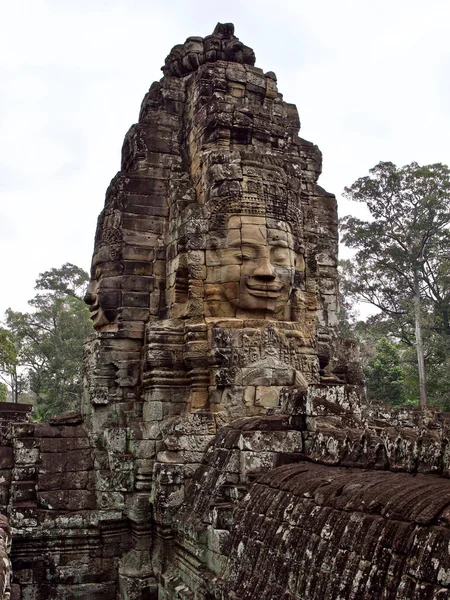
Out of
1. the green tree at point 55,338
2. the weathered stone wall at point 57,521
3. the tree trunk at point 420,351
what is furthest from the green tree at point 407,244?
the weathered stone wall at point 57,521

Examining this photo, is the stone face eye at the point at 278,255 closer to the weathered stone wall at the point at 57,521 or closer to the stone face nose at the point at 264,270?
the stone face nose at the point at 264,270

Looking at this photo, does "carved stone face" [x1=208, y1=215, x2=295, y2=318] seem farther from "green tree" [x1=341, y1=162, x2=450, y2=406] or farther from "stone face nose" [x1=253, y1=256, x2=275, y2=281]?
"green tree" [x1=341, y1=162, x2=450, y2=406]

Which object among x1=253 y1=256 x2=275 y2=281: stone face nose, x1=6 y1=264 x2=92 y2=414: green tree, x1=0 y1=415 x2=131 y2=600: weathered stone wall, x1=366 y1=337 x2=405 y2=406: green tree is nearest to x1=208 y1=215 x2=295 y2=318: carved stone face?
x1=253 y1=256 x2=275 y2=281: stone face nose

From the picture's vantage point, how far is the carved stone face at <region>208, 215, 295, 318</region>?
8.02 m

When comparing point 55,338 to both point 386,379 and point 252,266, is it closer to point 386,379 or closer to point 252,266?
point 386,379

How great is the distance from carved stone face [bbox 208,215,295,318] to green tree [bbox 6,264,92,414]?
18.8 metres

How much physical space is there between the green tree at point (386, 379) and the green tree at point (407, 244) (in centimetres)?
160

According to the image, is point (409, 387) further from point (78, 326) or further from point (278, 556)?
point (278, 556)

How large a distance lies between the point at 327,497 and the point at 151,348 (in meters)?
4.36

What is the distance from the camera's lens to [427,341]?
98.0 ft

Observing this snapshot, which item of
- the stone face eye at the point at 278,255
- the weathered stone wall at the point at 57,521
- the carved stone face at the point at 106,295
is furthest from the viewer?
the carved stone face at the point at 106,295

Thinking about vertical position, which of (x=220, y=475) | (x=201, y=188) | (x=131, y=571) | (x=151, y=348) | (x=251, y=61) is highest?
(x=251, y=61)

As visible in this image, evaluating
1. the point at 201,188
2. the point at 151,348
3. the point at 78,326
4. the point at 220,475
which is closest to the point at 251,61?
the point at 201,188

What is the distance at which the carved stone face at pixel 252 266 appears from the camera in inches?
316
